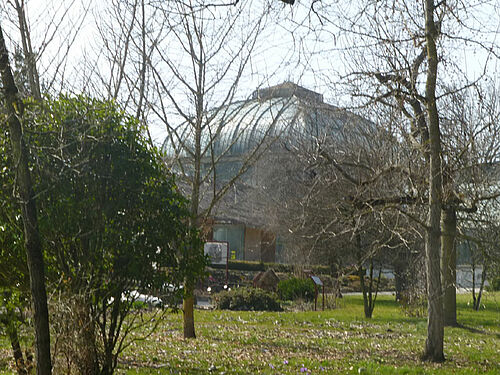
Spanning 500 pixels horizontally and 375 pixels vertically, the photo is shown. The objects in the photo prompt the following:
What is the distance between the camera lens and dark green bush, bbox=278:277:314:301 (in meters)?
23.8

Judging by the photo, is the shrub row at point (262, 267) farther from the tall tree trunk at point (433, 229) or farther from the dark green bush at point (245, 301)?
the tall tree trunk at point (433, 229)

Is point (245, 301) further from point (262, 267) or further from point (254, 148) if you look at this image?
point (262, 267)

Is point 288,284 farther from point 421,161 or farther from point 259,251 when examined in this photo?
point 259,251

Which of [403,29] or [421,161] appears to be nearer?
[403,29]

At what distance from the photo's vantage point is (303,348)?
10.5 m

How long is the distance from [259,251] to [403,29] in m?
35.0

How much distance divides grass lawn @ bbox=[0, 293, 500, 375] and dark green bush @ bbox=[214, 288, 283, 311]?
2.65m

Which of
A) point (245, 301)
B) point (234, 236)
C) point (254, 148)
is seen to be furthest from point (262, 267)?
point (254, 148)

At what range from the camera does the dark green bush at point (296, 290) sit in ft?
78.0

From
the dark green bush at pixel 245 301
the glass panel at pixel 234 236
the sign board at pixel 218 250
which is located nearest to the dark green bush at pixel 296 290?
the sign board at pixel 218 250

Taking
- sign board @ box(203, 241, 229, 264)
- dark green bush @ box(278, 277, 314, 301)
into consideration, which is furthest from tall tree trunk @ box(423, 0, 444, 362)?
sign board @ box(203, 241, 229, 264)

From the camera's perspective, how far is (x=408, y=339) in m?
12.5

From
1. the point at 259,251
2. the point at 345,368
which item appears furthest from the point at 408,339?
the point at 259,251

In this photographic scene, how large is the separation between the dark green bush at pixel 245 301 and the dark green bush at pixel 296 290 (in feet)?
11.3
